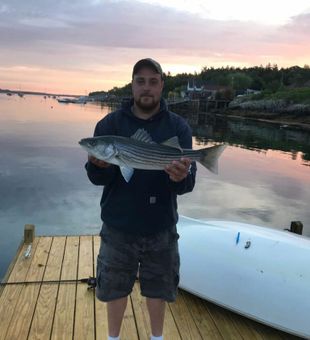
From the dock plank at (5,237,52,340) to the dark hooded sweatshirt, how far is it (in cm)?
185

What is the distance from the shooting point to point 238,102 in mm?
95250

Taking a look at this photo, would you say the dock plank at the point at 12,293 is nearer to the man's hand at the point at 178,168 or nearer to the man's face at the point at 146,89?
the man's hand at the point at 178,168

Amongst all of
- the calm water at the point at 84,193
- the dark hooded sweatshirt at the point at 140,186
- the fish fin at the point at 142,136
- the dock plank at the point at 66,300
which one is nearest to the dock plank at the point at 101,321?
the dock plank at the point at 66,300

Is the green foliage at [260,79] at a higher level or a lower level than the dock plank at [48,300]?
lower

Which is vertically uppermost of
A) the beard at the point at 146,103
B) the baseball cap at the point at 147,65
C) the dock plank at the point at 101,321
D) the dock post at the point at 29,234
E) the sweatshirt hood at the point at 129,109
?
the baseball cap at the point at 147,65

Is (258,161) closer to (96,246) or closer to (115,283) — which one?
(96,246)

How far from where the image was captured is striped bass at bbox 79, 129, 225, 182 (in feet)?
10.00

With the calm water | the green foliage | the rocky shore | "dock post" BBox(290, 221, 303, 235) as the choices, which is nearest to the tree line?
the green foliage

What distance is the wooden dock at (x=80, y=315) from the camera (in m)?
4.33

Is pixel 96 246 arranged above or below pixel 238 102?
above

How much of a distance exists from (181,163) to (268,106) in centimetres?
8157

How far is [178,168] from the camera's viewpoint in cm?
305

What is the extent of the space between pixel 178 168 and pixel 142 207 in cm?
50

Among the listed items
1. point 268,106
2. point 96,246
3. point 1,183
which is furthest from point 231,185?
point 268,106
